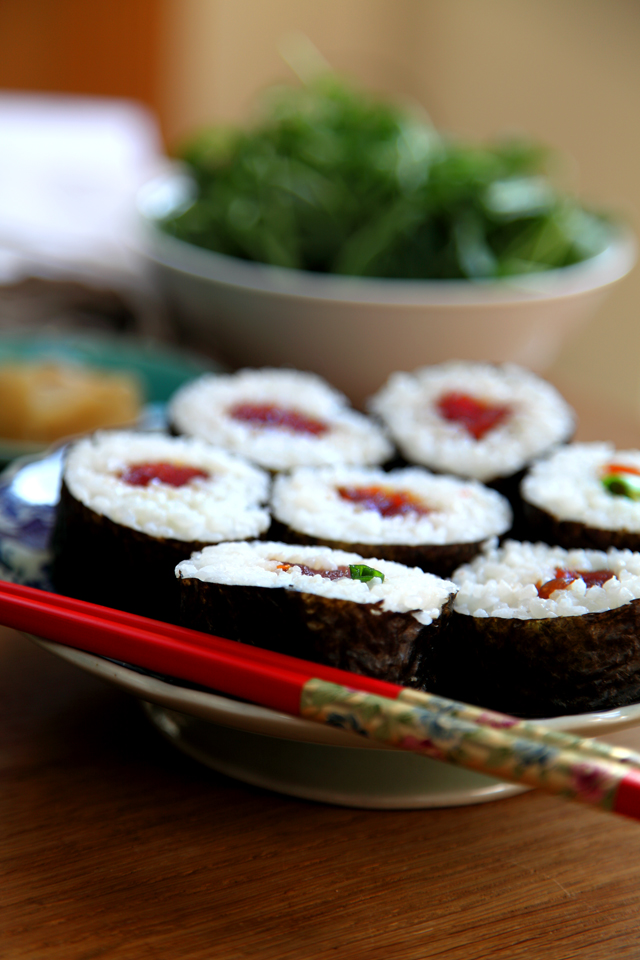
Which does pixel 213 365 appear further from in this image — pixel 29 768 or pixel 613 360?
pixel 613 360

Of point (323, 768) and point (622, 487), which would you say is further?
point (622, 487)

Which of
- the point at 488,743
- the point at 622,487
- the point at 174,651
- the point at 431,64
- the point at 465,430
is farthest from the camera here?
the point at 431,64

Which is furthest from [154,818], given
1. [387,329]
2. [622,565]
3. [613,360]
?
[613,360]

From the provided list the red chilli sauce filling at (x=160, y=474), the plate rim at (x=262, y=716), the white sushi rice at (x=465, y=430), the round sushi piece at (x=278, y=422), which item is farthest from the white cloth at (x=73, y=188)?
the plate rim at (x=262, y=716)

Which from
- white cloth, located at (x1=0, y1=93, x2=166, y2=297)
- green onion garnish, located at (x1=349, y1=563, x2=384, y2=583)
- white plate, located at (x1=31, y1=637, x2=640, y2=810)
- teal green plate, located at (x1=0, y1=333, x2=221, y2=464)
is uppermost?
green onion garnish, located at (x1=349, y1=563, x2=384, y2=583)

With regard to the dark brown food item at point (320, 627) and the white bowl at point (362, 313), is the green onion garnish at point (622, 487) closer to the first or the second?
the dark brown food item at point (320, 627)

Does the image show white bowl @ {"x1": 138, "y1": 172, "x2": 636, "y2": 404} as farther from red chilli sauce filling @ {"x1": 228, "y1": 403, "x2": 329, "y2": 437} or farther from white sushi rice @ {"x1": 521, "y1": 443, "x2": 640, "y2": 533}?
white sushi rice @ {"x1": 521, "y1": 443, "x2": 640, "y2": 533}

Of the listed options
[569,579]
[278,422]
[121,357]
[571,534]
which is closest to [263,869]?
[569,579]

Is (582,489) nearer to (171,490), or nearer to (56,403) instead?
(171,490)

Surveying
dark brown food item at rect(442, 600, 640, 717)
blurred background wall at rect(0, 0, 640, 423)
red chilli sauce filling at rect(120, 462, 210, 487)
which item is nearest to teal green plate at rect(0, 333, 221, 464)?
red chilli sauce filling at rect(120, 462, 210, 487)
